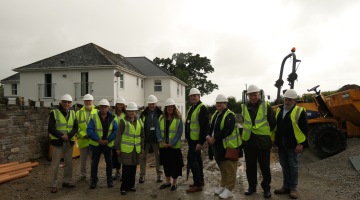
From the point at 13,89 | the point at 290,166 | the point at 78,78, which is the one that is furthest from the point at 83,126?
the point at 13,89

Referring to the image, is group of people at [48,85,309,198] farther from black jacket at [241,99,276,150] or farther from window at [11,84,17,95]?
window at [11,84,17,95]

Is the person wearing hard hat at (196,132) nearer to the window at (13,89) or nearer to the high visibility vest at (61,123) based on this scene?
the high visibility vest at (61,123)

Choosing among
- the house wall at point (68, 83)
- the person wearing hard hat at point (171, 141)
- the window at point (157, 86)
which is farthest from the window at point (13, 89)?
the person wearing hard hat at point (171, 141)

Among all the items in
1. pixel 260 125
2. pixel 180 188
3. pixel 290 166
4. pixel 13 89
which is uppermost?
pixel 13 89

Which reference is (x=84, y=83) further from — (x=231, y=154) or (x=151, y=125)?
(x=231, y=154)

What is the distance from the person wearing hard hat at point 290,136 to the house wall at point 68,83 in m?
15.8

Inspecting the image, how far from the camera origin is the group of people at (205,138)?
480cm

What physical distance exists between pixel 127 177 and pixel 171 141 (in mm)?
1153

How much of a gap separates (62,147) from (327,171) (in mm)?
6523

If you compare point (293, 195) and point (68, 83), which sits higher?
point (68, 83)

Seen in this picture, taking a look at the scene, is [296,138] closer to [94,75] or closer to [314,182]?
[314,182]

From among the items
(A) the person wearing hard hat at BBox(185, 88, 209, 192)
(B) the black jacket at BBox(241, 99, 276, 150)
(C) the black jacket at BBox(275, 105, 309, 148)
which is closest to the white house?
(A) the person wearing hard hat at BBox(185, 88, 209, 192)

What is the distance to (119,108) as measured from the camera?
628cm

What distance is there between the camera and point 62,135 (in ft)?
17.2
